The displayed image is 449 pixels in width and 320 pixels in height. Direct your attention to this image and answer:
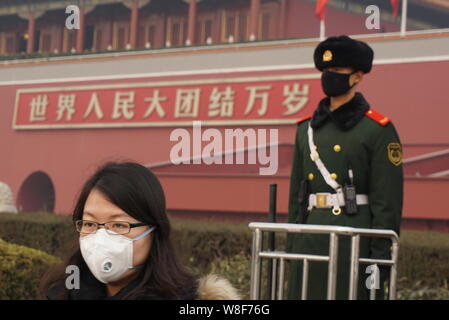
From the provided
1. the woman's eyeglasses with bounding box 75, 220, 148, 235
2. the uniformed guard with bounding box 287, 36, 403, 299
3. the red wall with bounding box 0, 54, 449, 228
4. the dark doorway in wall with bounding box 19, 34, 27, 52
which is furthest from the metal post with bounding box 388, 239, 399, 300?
the dark doorway in wall with bounding box 19, 34, 27, 52

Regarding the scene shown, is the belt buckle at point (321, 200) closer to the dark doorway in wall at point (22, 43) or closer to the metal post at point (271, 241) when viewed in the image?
the metal post at point (271, 241)

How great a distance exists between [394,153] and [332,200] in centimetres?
33

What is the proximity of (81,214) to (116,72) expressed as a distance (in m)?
13.8

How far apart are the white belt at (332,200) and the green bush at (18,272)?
95.4 inches

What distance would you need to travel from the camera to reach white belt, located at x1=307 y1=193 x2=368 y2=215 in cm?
362

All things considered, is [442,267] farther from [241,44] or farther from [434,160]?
[241,44]

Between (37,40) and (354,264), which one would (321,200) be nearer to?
(354,264)

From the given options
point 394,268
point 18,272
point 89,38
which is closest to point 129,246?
point 394,268

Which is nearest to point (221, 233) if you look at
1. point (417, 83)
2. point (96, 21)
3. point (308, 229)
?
point (308, 229)

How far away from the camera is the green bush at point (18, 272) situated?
5441mm

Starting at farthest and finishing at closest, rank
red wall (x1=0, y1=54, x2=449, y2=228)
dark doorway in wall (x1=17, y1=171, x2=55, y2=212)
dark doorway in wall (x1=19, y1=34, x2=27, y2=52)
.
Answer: dark doorway in wall (x1=19, y1=34, x2=27, y2=52) → dark doorway in wall (x1=17, y1=171, x2=55, y2=212) → red wall (x1=0, y1=54, x2=449, y2=228)

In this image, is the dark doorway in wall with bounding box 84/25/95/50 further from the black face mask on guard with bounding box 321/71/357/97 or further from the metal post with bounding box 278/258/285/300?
the metal post with bounding box 278/258/285/300

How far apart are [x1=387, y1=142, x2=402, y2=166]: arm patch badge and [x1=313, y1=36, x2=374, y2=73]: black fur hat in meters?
0.35
